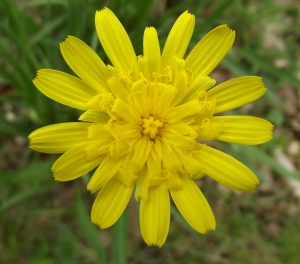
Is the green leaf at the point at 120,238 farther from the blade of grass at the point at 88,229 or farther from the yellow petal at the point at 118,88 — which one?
the yellow petal at the point at 118,88

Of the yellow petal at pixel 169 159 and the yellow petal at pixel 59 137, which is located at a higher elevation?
the yellow petal at pixel 59 137

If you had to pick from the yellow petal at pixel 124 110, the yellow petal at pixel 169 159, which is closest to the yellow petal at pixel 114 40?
the yellow petal at pixel 124 110

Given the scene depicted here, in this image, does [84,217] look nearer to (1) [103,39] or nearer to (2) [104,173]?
(2) [104,173]

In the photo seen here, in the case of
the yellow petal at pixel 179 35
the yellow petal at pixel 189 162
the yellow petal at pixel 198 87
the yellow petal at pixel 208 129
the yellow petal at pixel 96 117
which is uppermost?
the yellow petal at pixel 179 35

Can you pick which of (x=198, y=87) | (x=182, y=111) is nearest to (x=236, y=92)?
(x=198, y=87)

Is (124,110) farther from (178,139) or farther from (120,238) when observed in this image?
(120,238)

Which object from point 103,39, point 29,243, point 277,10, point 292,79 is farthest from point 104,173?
point 277,10
